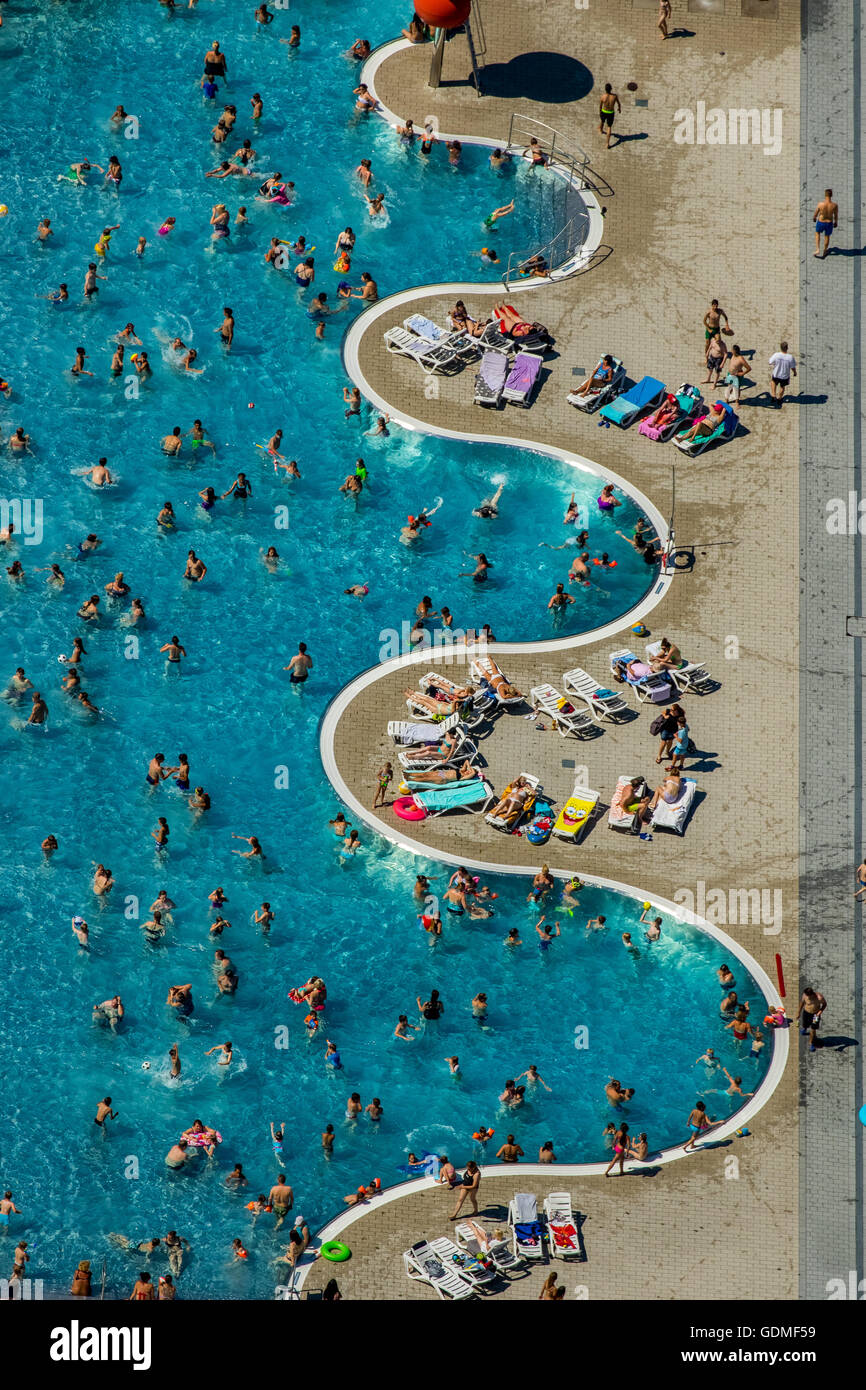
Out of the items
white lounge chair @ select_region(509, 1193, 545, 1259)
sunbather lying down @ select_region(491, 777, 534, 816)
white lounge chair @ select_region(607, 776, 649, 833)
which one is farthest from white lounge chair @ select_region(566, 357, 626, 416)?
white lounge chair @ select_region(509, 1193, 545, 1259)

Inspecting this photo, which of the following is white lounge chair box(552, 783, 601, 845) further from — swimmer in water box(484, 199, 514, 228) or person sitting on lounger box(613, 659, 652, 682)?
swimmer in water box(484, 199, 514, 228)

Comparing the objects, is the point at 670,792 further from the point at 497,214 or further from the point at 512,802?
the point at 497,214

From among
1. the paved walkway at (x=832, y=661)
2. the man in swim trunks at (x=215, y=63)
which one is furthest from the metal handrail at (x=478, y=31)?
the paved walkway at (x=832, y=661)

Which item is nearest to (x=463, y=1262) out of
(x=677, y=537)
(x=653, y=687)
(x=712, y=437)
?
(x=653, y=687)

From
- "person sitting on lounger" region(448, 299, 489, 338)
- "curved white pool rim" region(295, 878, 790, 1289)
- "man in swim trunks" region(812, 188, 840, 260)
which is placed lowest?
"curved white pool rim" region(295, 878, 790, 1289)

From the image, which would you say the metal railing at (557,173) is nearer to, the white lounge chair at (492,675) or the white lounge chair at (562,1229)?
the white lounge chair at (492,675)

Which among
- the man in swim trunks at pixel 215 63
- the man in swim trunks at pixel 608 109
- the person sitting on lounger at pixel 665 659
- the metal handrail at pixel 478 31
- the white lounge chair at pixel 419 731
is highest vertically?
the metal handrail at pixel 478 31

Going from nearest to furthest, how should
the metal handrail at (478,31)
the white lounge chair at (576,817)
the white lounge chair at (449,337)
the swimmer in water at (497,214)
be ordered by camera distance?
the white lounge chair at (576,817) < the white lounge chair at (449,337) < the swimmer in water at (497,214) < the metal handrail at (478,31)
